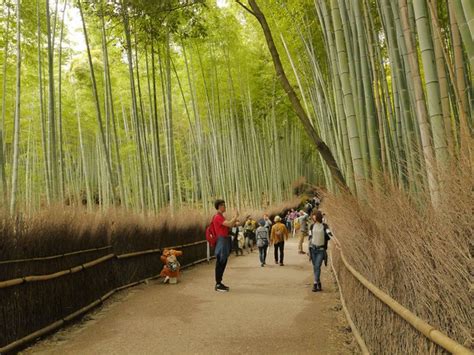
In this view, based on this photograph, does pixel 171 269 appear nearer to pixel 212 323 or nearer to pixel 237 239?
pixel 212 323

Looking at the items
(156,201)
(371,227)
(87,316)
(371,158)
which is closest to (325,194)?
(371,158)

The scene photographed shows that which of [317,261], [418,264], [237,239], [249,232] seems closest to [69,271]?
[317,261]

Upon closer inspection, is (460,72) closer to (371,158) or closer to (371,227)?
(371,227)

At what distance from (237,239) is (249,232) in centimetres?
128

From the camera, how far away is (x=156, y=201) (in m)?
9.38

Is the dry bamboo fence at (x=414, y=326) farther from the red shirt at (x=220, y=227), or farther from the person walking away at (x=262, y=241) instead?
the person walking away at (x=262, y=241)

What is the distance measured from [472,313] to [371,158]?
3.12 metres

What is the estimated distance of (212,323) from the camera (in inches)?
171

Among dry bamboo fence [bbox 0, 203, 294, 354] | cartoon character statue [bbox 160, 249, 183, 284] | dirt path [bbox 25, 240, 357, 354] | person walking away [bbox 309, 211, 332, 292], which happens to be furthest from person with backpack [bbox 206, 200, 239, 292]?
dry bamboo fence [bbox 0, 203, 294, 354]

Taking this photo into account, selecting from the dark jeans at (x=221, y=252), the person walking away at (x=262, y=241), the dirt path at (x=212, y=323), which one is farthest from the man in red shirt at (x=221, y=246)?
the person walking away at (x=262, y=241)

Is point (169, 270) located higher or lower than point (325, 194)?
lower

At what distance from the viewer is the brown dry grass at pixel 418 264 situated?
1.64 m

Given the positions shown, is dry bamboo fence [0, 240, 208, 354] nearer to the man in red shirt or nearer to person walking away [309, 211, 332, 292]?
the man in red shirt

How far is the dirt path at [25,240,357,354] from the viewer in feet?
11.8
